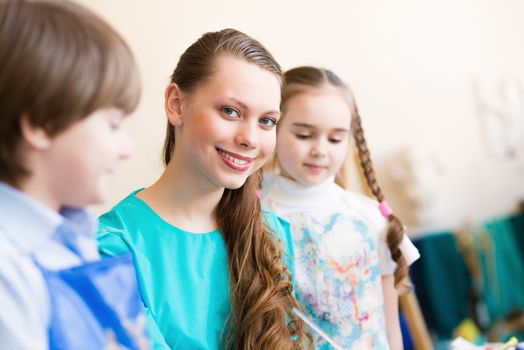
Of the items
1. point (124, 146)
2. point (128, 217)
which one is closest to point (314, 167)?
point (128, 217)

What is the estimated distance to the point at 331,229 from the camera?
1167 millimetres

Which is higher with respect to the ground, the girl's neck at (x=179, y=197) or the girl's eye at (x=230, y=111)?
the girl's eye at (x=230, y=111)

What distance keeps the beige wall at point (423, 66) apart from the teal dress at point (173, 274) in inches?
49.9

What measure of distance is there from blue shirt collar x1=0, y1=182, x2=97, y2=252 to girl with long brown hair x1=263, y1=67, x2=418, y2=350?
632mm

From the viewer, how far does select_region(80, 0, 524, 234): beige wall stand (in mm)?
2314

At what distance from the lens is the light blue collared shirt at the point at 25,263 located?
54 cm

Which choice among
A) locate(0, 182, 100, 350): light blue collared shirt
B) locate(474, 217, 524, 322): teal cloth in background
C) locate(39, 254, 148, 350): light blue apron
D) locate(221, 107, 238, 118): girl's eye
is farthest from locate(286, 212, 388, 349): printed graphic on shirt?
locate(474, 217, 524, 322): teal cloth in background

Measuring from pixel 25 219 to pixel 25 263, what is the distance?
45 millimetres

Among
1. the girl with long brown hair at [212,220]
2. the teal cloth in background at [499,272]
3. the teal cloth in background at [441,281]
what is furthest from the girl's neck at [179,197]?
the teal cloth in background at [499,272]

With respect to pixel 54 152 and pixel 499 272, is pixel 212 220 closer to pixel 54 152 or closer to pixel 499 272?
pixel 54 152

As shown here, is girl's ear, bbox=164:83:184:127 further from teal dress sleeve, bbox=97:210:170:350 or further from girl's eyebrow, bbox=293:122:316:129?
girl's eyebrow, bbox=293:122:316:129

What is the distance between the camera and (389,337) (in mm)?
1222

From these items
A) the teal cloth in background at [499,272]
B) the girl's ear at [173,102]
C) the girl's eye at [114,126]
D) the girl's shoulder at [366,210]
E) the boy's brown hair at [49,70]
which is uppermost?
the boy's brown hair at [49,70]

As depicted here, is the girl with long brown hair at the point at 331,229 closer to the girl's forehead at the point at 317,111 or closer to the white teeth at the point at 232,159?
the girl's forehead at the point at 317,111
